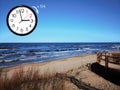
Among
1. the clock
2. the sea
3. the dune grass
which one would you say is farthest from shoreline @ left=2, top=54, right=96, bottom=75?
the sea

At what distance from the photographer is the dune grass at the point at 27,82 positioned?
2.40 meters

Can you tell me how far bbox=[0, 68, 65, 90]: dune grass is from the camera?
94.3 inches

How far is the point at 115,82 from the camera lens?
303 centimetres

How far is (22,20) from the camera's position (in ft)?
7.93

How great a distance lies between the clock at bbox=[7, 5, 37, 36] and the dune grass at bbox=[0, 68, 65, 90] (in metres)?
0.53

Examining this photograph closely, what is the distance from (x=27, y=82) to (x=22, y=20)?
0.77 meters

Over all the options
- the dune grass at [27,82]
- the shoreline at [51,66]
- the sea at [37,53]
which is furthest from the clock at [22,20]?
the sea at [37,53]

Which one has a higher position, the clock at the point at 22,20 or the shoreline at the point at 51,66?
the clock at the point at 22,20

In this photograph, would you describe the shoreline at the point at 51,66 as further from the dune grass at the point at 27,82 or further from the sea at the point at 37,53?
the sea at the point at 37,53

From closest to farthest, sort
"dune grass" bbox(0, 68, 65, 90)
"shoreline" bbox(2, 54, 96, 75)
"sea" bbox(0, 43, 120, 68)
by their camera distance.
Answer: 1. "dune grass" bbox(0, 68, 65, 90)
2. "shoreline" bbox(2, 54, 96, 75)
3. "sea" bbox(0, 43, 120, 68)

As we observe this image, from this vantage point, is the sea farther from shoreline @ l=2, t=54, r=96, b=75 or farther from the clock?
the clock

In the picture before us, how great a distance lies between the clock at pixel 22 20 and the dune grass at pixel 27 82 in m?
0.53

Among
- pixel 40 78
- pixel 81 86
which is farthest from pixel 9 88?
pixel 81 86

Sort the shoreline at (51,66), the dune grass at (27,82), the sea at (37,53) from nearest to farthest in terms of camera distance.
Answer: the dune grass at (27,82)
the shoreline at (51,66)
the sea at (37,53)
